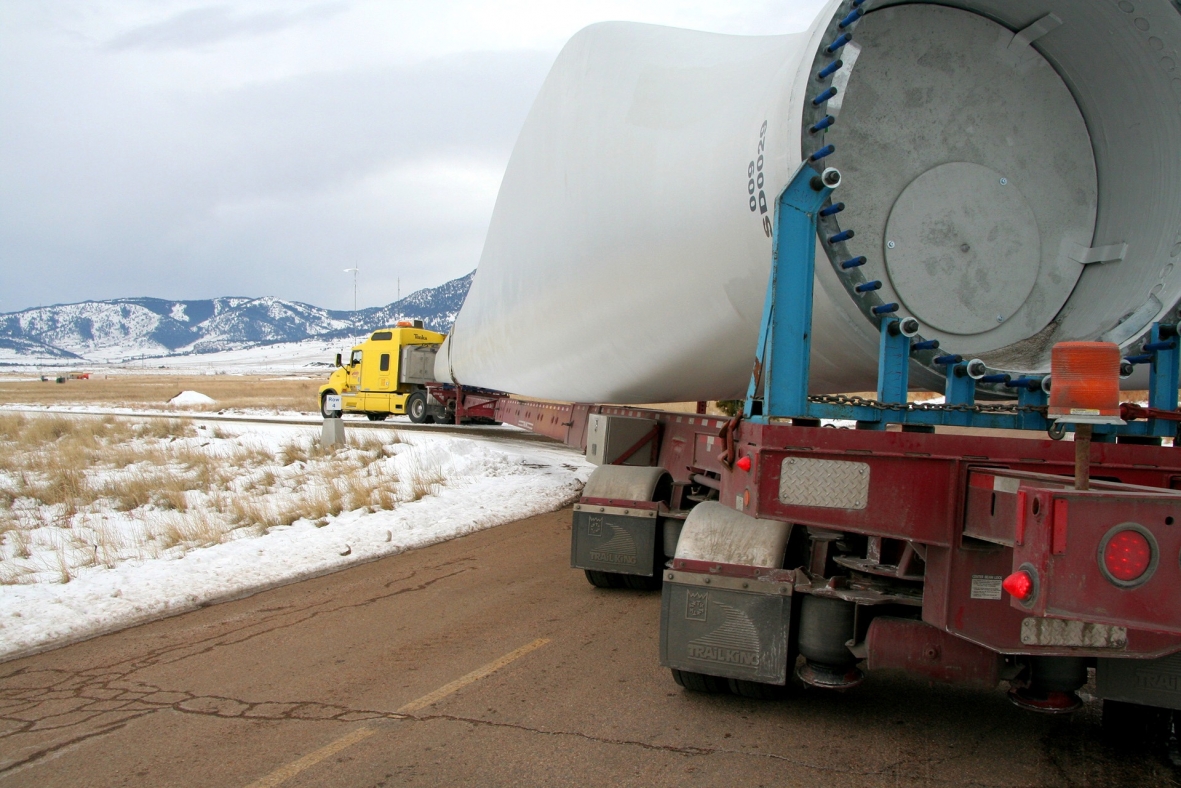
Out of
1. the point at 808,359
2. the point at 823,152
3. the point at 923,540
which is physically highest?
the point at 823,152

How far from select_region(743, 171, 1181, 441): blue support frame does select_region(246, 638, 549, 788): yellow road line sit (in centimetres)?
230

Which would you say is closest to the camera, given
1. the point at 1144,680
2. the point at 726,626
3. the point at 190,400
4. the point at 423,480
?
the point at 1144,680

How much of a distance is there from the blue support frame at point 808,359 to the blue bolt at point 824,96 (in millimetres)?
354

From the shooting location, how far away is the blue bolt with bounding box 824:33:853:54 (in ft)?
13.0

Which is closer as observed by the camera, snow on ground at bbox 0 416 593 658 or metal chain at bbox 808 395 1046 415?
metal chain at bbox 808 395 1046 415

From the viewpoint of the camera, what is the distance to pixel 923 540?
354cm

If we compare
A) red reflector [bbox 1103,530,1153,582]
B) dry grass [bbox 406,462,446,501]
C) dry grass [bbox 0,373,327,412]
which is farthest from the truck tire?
red reflector [bbox 1103,530,1153,582]

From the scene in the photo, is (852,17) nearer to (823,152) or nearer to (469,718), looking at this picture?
(823,152)

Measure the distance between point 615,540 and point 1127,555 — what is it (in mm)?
4334

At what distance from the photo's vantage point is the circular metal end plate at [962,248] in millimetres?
4293

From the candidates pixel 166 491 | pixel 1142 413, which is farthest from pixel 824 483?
pixel 166 491

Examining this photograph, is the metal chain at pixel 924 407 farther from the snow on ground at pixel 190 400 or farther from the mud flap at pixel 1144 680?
the snow on ground at pixel 190 400

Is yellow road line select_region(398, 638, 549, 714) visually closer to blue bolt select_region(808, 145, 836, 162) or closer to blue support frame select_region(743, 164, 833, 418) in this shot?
blue support frame select_region(743, 164, 833, 418)

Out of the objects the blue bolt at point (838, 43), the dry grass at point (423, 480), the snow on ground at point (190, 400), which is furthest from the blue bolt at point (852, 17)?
the snow on ground at point (190, 400)
